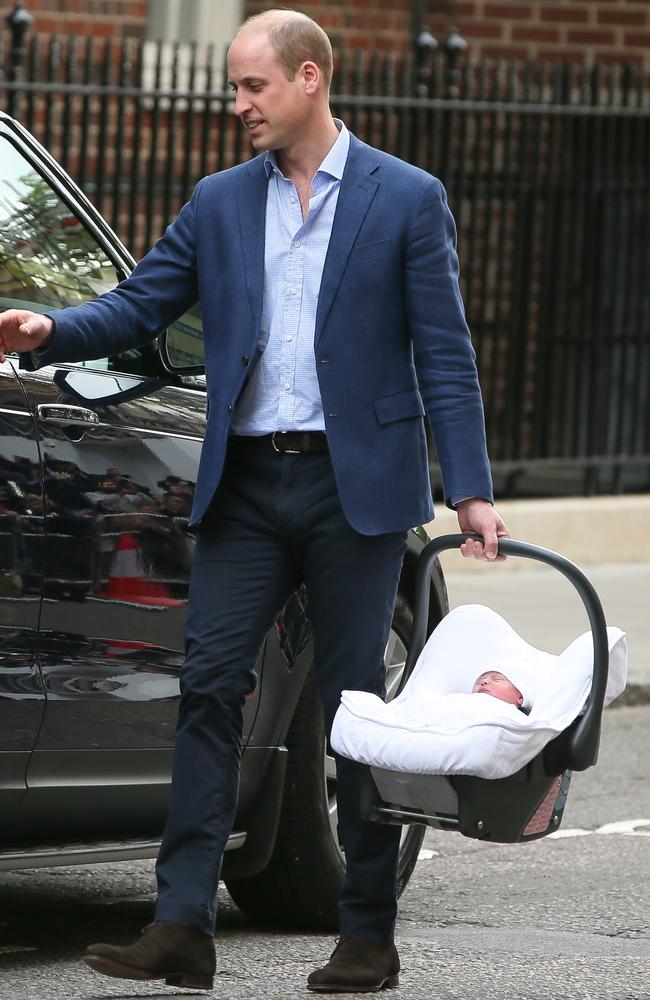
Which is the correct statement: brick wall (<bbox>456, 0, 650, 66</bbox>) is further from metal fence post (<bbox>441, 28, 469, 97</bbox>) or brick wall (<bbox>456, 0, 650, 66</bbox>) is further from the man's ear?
the man's ear

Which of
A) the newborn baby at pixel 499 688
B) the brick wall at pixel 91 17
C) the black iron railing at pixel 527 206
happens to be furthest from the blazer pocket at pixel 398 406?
the brick wall at pixel 91 17

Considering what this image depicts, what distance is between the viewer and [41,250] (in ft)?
15.3

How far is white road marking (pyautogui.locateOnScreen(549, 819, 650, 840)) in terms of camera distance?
6352 millimetres

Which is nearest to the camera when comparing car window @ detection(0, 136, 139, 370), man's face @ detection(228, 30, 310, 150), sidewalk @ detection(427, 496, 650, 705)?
man's face @ detection(228, 30, 310, 150)

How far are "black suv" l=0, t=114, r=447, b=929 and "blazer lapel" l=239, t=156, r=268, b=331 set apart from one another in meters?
0.49

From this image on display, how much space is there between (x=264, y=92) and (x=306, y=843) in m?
1.74

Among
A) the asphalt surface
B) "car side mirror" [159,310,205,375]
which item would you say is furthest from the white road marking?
"car side mirror" [159,310,205,375]

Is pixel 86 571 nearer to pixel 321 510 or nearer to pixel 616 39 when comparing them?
pixel 321 510

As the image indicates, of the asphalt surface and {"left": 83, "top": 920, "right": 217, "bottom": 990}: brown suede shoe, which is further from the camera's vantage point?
the asphalt surface

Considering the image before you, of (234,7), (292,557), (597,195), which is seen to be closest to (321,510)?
(292,557)

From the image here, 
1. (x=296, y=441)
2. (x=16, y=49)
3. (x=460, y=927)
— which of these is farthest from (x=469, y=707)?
(x=16, y=49)

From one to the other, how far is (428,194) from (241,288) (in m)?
0.42

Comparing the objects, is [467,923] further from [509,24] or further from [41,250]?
[509,24]

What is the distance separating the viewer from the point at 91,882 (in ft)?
18.5
